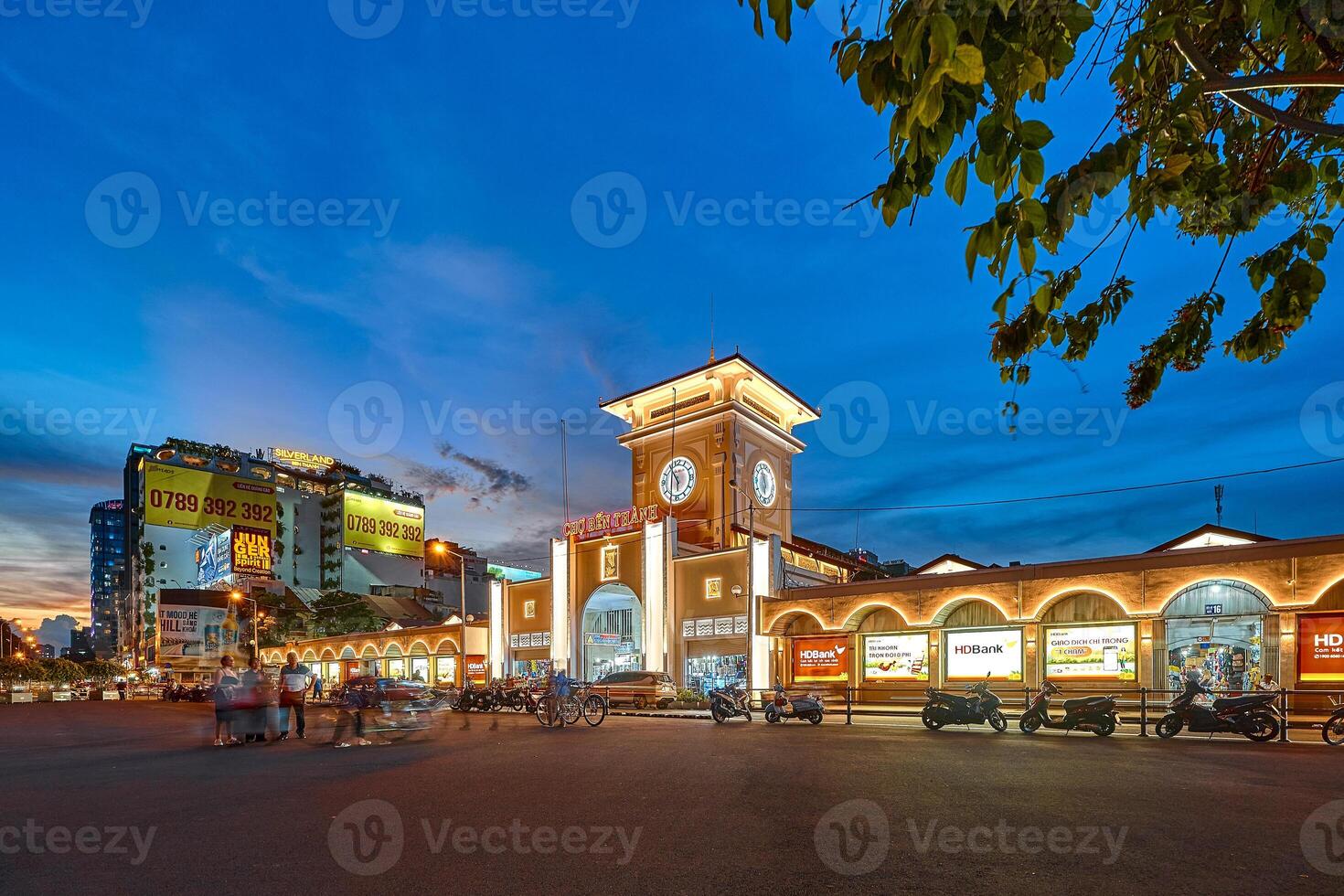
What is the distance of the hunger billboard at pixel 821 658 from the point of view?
95.2ft

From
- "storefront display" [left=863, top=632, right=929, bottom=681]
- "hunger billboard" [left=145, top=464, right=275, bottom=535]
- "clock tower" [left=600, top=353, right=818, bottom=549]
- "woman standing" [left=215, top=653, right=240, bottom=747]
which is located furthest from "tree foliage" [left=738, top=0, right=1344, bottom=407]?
"hunger billboard" [left=145, top=464, right=275, bottom=535]

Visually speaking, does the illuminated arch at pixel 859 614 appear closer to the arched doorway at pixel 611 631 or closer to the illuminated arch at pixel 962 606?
the illuminated arch at pixel 962 606

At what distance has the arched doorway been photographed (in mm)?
39281

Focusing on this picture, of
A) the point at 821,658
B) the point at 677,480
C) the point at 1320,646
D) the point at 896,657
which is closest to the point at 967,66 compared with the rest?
the point at 1320,646

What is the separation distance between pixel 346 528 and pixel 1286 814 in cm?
9500

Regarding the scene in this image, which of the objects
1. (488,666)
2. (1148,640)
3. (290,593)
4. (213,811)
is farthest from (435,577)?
(213,811)

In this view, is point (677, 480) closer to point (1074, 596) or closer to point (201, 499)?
point (1074, 596)

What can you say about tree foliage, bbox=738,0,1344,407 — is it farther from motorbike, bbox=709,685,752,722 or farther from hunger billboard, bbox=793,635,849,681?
hunger billboard, bbox=793,635,849,681

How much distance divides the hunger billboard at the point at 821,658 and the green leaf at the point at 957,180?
2787 cm

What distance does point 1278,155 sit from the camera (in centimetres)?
417

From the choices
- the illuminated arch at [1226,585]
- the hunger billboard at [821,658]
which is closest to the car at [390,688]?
the hunger billboard at [821,658]

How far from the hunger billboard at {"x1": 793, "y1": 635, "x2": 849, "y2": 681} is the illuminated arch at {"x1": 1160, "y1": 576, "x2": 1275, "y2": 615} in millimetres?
10744

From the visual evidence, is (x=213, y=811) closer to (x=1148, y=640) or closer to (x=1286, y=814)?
(x=1286, y=814)

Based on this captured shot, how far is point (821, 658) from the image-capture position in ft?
97.5
